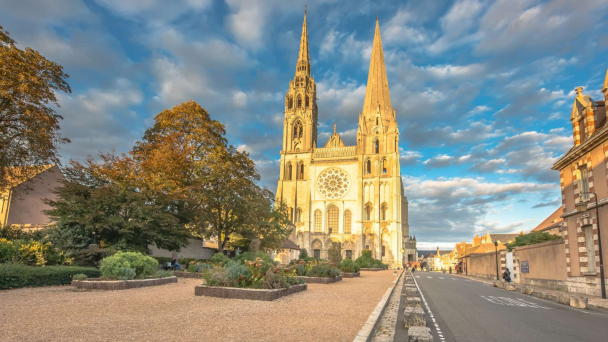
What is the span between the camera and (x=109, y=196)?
18656 mm

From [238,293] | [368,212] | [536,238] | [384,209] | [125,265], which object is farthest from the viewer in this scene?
[368,212]

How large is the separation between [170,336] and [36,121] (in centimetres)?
1589

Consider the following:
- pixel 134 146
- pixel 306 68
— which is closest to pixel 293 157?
pixel 306 68

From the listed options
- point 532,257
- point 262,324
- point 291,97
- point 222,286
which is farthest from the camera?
point 291,97

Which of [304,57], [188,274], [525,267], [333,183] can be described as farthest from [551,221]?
[304,57]

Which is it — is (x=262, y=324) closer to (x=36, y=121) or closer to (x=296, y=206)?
(x=36, y=121)

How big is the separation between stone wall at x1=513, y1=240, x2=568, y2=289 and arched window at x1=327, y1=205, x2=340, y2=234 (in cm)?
4185

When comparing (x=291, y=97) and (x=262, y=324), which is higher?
(x=291, y=97)

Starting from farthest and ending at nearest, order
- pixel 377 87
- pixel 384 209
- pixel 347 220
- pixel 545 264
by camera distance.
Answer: pixel 377 87 → pixel 347 220 → pixel 384 209 → pixel 545 264

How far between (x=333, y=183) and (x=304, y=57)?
2804 cm

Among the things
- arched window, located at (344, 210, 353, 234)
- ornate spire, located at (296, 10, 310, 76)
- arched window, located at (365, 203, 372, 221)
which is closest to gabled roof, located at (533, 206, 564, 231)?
arched window, located at (365, 203, 372, 221)

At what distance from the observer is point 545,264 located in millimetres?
23219

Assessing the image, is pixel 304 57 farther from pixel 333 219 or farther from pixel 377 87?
pixel 333 219

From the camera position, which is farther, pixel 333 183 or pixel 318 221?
pixel 333 183
